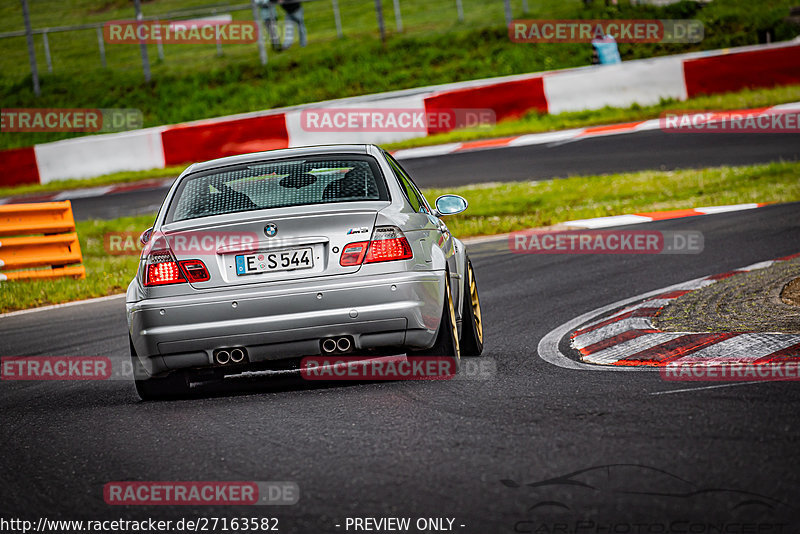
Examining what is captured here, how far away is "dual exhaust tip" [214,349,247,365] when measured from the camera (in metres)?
5.77

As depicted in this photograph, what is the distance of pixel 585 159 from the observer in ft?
57.9

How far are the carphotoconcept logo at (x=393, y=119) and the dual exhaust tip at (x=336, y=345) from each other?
16226 mm

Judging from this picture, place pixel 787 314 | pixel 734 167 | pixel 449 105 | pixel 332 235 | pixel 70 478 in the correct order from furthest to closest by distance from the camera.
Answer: pixel 449 105 < pixel 734 167 < pixel 787 314 < pixel 332 235 < pixel 70 478

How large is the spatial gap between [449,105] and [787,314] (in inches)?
619

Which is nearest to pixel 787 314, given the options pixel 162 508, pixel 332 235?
pixel 332 235

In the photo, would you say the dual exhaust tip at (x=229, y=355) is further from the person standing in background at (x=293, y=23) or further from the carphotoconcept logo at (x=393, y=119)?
the person standing in background at (x=293, y=23)

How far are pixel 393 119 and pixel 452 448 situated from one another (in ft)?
58.8

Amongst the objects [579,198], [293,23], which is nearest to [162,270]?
[579,198]

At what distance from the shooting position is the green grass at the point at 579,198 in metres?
13.8

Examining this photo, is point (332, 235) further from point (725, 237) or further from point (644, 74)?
point (644, 74)

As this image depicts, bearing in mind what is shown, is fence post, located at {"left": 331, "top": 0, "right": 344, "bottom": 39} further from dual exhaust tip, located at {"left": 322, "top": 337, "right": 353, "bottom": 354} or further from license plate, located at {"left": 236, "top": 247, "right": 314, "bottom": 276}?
dual exhaust tip, located at {"left": 322, "top": 337, "right": 353, "bottom": 354}

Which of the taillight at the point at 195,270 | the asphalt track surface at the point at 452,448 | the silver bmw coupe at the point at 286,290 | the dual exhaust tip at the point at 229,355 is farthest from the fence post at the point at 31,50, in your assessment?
the dual exhaust tip at the point at 229,355

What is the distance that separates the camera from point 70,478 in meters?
4.66

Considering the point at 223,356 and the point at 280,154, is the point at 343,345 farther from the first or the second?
the point at 280,154
